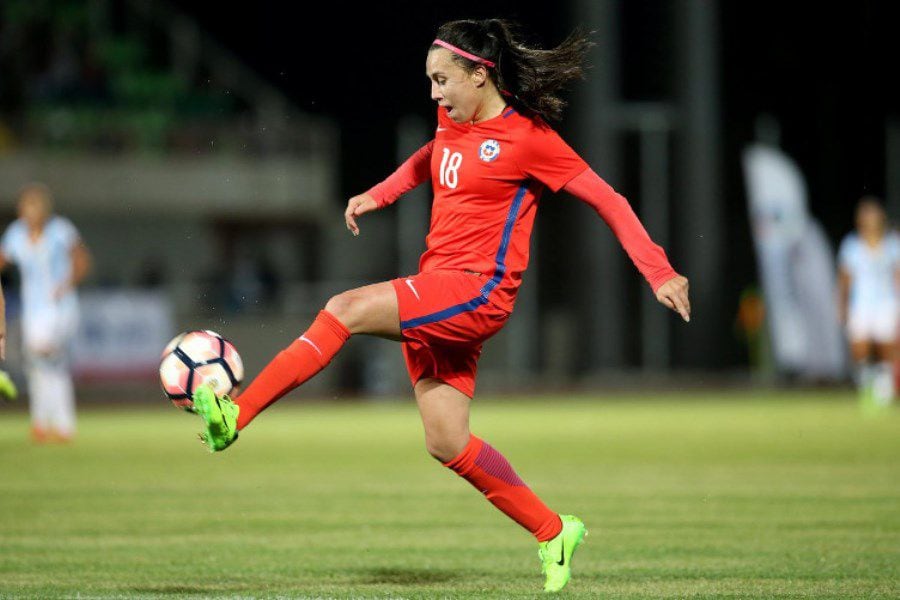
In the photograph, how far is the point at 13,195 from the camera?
1093 inches

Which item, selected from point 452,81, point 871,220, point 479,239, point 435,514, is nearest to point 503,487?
point 479,239

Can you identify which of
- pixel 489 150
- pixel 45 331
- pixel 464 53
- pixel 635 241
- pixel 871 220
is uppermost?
pixel 464 53

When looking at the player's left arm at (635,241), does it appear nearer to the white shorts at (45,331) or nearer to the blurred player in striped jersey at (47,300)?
the blurred player in striped jersey at (47,300)

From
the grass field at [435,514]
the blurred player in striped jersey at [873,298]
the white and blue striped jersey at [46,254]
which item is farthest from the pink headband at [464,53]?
the blurred player in striped jersey at [873,298]

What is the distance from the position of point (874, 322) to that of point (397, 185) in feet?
45.5

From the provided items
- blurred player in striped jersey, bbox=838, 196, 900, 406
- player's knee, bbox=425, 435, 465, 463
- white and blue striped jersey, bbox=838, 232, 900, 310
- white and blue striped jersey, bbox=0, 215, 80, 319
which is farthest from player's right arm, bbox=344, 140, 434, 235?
white and blue striped jersey, bbox=838, 232, 900, 310

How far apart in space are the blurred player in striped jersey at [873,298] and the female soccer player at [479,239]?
13.8 m

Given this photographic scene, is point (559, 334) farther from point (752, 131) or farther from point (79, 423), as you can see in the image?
point (79, 423)

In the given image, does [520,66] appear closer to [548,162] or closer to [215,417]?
[548,162]

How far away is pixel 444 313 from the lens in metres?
6.05

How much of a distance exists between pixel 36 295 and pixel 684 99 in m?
15.1

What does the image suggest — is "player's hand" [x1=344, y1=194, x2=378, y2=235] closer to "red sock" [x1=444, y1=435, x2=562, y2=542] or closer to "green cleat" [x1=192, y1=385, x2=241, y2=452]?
"red sock" [x1=444, y1=435, x2=562, y2=542]

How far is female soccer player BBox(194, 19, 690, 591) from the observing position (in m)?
6.04

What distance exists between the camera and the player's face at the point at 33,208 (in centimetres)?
1472
